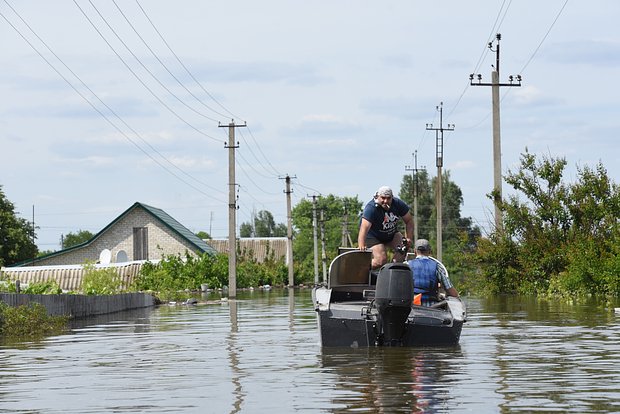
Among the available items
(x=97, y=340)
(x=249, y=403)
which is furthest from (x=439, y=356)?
Result: (x=97, y=340)

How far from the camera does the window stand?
8588cm

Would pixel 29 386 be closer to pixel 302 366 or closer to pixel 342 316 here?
pixel 302 366

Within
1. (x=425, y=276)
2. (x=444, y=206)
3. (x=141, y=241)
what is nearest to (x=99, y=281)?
(x=425, y=276)

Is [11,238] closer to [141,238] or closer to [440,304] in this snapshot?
[141,238]

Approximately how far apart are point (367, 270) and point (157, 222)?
68813 mm

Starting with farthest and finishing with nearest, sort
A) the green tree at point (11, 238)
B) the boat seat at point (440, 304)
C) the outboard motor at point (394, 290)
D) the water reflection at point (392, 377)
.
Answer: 1. the green tree at point (11, 238)
2. the boat seat at point (440, 304)
3. the outboard motor at point (394, 290)
4. the water reflection at point (392, 377)

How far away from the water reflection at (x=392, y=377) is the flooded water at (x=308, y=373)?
0.5 inches

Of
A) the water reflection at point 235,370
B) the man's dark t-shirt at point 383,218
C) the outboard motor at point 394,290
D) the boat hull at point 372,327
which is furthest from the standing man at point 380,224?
the outboard motor at point 394,290

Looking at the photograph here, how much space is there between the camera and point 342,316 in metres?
16.3

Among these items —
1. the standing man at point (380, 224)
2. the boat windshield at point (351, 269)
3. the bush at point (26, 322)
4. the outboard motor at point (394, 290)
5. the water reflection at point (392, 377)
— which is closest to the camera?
the water reflection at point (392, 377)

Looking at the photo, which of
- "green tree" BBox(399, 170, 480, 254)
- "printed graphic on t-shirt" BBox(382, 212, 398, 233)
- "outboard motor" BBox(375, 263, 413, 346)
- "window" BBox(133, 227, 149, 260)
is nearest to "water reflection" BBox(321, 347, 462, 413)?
"outboard motor" BBox(375, 263, 413, 346)

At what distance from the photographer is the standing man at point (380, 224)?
18672 millimetres

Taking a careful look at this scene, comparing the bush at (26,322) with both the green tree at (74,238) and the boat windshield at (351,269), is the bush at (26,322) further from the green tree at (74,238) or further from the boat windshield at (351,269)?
the green tree at (74,238)

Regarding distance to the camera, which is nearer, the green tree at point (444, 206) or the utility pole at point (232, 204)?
the utility pole at point (232, 204)
